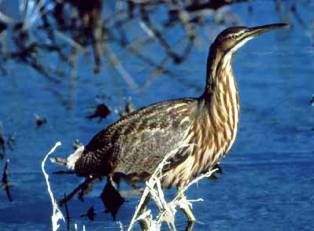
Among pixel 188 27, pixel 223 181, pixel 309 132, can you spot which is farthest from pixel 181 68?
pixel 223 181

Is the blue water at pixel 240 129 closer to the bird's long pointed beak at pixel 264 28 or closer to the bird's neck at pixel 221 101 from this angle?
the bird's neck at pixel 221 101

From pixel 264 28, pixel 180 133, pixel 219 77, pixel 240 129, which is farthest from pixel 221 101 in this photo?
pixel 240 129

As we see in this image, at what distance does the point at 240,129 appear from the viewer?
25.8 ft

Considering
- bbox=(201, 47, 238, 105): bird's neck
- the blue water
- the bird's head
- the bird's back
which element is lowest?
the blue water

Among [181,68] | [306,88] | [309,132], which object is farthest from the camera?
[181,68]

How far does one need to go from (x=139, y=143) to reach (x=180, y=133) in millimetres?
227

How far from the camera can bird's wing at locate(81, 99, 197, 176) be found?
269 inches

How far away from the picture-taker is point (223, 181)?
23.1ft

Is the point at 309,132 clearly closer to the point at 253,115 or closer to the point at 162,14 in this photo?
the point at 253,115

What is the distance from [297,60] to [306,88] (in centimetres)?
61

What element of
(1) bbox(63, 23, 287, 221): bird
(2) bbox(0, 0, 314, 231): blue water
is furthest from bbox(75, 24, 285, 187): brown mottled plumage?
(2) bbox(0, 0, 314, 231): blue water

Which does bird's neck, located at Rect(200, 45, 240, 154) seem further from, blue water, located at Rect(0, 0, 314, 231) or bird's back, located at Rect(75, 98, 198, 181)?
blue water, located at Rect(0, 0, 314, 231)

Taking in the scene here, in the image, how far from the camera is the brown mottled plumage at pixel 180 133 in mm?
6797

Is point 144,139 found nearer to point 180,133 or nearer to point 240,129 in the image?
point 180,133
